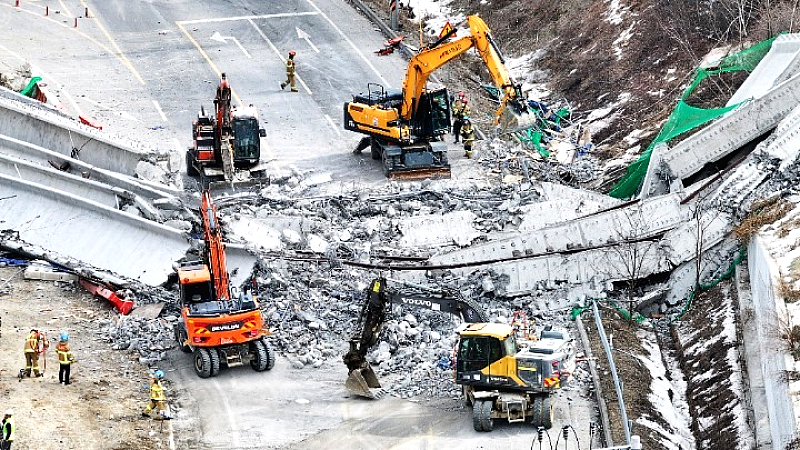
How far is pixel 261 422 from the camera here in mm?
35719

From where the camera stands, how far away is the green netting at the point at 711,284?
137 ft

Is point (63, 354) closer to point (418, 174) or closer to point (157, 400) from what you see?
point (157, 400)

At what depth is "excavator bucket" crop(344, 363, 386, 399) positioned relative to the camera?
36.8 m

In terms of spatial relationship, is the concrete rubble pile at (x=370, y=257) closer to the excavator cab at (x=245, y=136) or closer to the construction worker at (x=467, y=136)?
the excavator cab at (x=245, y=136)

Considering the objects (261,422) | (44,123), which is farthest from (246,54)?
(261,422)

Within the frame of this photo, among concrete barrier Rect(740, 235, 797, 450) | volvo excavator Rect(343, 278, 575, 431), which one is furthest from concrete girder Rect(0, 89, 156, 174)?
concrete barrier Rect(740, 235, 797, 450)

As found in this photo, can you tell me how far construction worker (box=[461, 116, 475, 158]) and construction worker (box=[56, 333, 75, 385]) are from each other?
57.3ft

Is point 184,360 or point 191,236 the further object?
point 191,236

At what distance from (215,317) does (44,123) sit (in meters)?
15.5

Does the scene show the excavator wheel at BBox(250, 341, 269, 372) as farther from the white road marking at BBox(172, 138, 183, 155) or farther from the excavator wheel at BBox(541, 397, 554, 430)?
the white road marking at BBox(172, 138, 183, 155)

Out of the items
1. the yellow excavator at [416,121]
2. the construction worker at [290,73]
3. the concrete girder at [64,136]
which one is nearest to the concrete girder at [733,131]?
the yellow excavator at [416,121]

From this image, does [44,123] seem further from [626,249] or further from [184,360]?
[626,249]

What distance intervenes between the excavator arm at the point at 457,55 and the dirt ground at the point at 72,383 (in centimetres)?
1233

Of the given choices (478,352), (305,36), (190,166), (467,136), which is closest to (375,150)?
(467,136)
